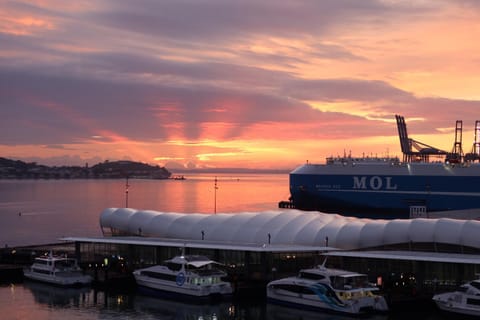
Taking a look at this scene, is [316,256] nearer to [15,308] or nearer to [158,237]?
[158,237]

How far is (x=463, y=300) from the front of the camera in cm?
3522

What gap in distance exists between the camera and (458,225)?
41500mm

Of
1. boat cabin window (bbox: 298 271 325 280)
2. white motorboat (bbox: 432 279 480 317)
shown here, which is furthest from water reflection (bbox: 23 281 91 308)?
white motorboat (bbox: 432 279 480 317)

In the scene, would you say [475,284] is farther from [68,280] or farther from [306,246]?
[68,280]

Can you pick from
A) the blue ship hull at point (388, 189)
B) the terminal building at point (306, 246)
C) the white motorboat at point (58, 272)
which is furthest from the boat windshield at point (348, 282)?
the blue ship hull at point (388, 189)

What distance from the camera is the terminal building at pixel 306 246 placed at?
39.5 meters

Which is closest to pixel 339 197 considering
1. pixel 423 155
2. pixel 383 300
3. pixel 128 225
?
pixel 423 155

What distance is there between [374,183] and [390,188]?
246cm

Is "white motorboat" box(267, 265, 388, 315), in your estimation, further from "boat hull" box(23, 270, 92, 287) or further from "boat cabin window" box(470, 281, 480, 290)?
"boat hull" box(23, 270, 92, 287)

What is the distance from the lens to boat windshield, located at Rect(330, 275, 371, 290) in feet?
120

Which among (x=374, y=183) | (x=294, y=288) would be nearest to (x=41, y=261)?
(x=294, y=288)

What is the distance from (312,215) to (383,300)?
46.8ft

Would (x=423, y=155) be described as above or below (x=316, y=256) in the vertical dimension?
above

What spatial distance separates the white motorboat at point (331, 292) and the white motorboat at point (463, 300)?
3.05m
